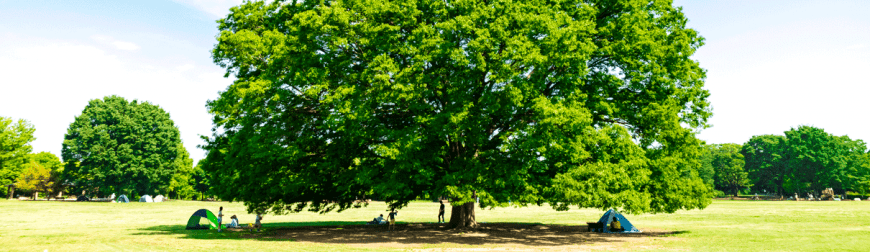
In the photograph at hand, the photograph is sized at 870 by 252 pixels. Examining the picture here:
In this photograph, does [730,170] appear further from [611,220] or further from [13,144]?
[13,144]

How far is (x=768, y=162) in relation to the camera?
12162cm

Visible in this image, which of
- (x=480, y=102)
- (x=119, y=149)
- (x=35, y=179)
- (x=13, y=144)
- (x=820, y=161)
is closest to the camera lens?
(x=480, y=102)

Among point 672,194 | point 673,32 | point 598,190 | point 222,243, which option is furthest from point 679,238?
point 222,243

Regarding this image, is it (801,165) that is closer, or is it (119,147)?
(119,147)

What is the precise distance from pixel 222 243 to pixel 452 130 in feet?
37.4

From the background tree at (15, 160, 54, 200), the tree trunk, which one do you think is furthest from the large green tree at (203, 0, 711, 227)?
the background tree at (15, 160, 54, 200)

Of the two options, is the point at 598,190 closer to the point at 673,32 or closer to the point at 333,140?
the point at 673,32

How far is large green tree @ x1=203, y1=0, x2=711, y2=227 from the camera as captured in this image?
20797mm

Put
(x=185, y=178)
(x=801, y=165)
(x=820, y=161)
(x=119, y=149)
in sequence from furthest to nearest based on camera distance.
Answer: (x=801, y=165) → (x=820, y=161) → (x=185, y=178) → (x=119, y=149)

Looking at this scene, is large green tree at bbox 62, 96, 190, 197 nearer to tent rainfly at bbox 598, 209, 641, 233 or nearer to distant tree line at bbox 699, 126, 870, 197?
tent rainfly at bbox 598, 209, 641, 233

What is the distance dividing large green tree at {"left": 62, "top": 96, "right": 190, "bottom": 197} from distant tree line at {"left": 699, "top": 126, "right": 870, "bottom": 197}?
10112 cm

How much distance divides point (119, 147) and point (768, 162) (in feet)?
445

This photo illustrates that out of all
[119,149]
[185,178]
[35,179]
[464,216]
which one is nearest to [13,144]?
[119,149]

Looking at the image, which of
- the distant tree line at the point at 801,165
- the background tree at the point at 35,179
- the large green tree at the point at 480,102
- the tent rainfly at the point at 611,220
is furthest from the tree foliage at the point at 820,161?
the background tree at the point at 35,179
